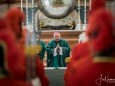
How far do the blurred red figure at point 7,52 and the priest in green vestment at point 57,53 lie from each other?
4.39 feet

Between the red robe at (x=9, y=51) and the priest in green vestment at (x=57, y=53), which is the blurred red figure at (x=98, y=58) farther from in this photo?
the priest in green vestment at (x=57, y=53)

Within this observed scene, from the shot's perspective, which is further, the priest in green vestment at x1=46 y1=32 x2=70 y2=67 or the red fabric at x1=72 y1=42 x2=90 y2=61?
the priest in green vestment at x1=46 y1=32 x2=70 y2=67

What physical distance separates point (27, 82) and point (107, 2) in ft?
0.89

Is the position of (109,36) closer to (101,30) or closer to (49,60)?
(101,30)

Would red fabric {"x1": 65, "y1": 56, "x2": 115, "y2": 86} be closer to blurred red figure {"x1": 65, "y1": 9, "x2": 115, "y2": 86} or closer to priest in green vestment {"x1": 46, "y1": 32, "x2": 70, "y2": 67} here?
blurred red figure {"x1": 65, "y1": 9, "x2": 115, "y2": 86}

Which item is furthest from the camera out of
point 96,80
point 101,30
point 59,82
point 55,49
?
point 55,49

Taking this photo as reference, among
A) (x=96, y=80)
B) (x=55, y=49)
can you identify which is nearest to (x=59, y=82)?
(x=96, y=80)

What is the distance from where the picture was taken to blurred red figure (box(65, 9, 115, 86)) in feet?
2.74

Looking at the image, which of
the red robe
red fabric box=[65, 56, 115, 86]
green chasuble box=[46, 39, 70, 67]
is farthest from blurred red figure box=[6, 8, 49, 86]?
green chasuble box=[46, 39, 70, 67]

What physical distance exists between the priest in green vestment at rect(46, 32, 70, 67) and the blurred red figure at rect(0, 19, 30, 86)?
1.34 metres

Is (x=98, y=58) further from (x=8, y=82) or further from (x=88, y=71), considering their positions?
(x=8, y=82)

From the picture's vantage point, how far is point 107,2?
89cm

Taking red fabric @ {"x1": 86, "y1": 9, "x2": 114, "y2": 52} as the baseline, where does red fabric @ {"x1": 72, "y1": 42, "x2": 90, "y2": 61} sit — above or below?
below

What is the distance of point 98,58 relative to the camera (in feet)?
2.86
